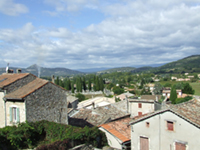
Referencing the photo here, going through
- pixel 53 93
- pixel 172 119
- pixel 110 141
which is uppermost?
pixel 53 93

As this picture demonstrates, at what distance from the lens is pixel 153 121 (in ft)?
46.3

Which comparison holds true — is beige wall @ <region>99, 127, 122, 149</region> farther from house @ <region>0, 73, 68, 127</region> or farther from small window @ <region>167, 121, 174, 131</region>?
house @ <region>0, 73, 68, 127</region>

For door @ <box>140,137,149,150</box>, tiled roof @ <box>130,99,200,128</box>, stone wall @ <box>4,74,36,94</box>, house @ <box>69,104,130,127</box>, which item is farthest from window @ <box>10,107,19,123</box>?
tiled roof @ <box>130,99,200,128</box>

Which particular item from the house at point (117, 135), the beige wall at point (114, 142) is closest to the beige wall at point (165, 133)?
the house at point (117, 135)

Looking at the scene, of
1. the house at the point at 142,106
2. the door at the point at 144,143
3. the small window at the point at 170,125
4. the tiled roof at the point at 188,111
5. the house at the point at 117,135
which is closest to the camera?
the tiled roof at the point at 188,111

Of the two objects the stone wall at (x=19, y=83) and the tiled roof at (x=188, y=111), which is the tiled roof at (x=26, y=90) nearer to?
the stone wall at (x=19, y=83)

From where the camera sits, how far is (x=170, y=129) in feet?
43.6

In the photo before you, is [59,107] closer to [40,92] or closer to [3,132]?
[40,92]

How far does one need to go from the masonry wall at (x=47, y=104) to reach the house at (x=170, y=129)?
657 cm

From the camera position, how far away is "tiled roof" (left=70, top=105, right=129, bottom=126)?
23228 mm

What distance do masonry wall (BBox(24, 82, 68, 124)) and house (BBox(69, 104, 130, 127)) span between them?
670 cm

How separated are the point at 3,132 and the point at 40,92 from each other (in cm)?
400

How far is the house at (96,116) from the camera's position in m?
22.8

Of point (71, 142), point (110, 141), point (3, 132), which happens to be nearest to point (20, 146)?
point (3, 132)
